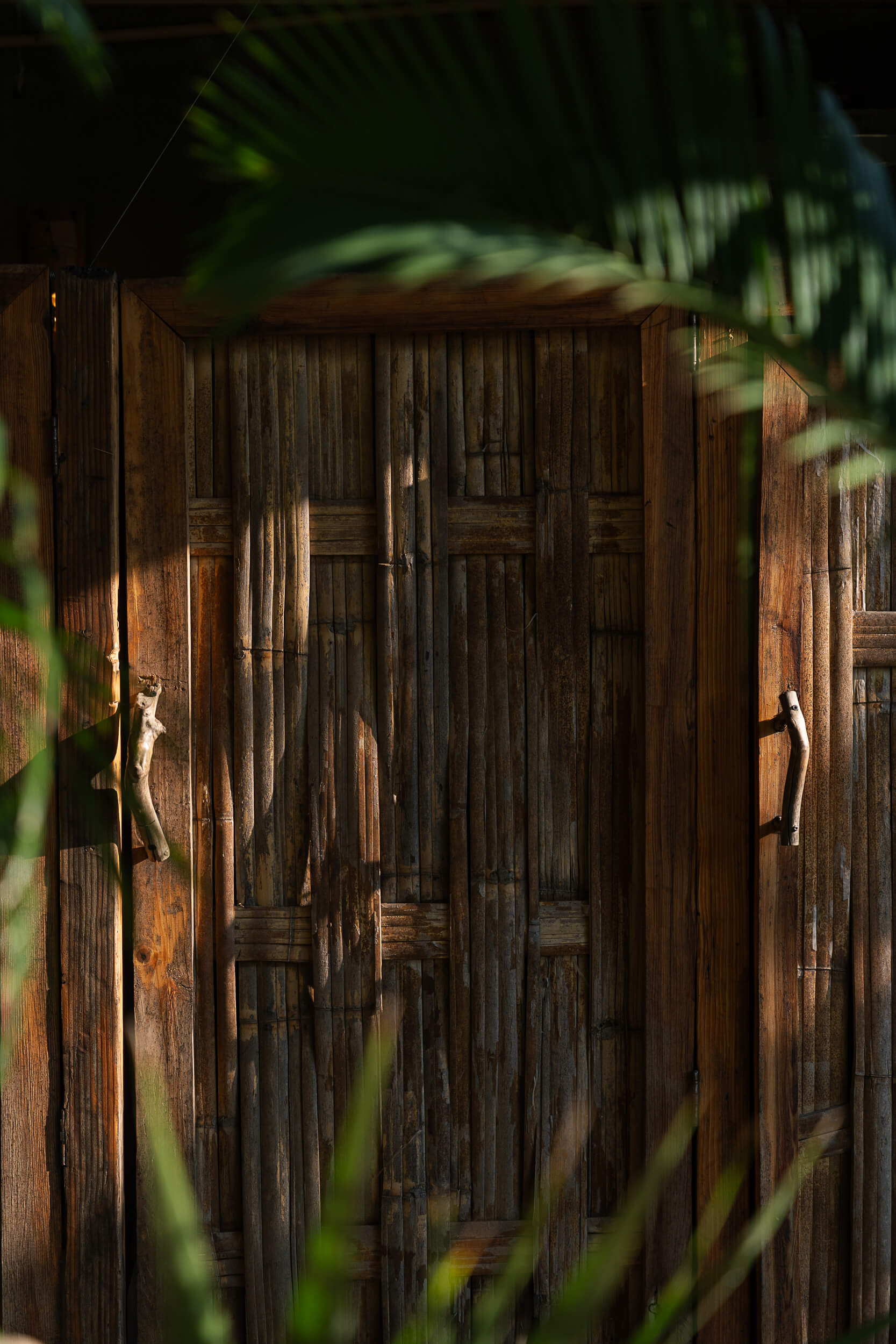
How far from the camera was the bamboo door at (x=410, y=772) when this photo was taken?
1.51 metres

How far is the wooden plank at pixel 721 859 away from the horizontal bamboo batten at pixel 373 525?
20cm

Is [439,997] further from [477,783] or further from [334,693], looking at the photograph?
[334,693]

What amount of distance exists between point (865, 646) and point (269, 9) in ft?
4.80

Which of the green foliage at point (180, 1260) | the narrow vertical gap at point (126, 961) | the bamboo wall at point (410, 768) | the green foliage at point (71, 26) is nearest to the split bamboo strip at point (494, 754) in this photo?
the bamboo wall at point (410, 768)

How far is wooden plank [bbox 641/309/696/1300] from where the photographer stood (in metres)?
1.50

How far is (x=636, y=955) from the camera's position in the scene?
1.55 metres

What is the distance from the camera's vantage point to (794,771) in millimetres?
1456

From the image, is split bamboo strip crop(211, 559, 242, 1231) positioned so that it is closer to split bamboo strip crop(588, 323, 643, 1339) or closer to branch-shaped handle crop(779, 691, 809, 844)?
split bamboo strip crop(588, 323, 643, 1339)

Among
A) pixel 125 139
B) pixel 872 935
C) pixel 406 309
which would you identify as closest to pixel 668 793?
pixel 872 935

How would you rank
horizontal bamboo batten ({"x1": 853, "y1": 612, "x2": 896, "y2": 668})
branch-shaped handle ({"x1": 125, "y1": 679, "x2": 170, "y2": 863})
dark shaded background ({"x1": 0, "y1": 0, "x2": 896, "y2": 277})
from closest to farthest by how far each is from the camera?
branch-shaped handle ({"x1": 125, "y1": 679, "x2": 170, "y2": 863})
horizontal bamboo batten ({"x1": 853, "y1": 612, "x2": 896, "y2": 668})
dark shaded background ({"x1": 0, "y1": 0, "x2": 896, "y2": 277})

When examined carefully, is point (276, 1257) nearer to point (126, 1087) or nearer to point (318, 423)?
point (126, 1087)

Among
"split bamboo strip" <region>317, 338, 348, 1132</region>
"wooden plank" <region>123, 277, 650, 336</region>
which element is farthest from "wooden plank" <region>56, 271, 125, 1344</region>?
"split bamboo strip" <region>317, 338, 348, 1132</region>

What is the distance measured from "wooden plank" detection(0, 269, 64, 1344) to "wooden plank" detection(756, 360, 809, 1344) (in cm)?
120

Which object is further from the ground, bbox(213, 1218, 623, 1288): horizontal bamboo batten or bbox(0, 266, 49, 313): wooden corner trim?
bbox(0, 266, 49, 313): wooden corner trim
